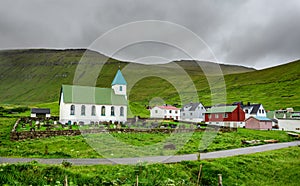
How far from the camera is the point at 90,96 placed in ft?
193

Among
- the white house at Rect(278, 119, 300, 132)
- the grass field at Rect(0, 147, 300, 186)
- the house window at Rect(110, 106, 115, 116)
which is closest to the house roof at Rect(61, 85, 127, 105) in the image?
the house window at Rect(110, 106, 115, 116)

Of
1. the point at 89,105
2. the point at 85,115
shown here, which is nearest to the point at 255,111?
the point at 89,105

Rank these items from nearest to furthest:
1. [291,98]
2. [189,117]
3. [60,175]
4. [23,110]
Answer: [60,175] → [23,110] → [189,117] → [291,98]

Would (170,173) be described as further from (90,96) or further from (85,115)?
(90,96)

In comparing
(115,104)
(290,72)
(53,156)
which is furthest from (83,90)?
(290,72)

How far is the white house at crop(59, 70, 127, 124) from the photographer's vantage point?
55.2m

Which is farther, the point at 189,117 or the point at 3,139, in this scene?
Answer: the point at 189,117

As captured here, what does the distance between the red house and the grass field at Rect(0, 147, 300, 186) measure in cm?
4934

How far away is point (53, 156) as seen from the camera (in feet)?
77.2

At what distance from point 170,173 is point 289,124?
2766 inches

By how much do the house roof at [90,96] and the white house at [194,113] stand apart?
142ft

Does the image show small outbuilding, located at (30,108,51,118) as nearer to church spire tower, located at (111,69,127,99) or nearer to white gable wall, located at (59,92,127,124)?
white gable wall, located at (59,92,127,124)

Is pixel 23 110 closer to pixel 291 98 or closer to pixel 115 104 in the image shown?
pixel 115 104

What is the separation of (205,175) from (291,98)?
426ft
